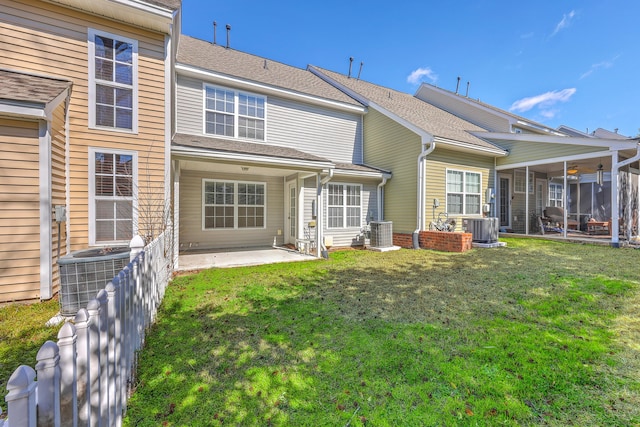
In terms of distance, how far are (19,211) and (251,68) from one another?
29.3 ft

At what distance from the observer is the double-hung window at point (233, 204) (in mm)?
9070

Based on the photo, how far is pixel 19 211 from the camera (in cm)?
439

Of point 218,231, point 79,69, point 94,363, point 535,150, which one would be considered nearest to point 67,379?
point 94,363

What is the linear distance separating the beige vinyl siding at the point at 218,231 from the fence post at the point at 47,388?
321 inches

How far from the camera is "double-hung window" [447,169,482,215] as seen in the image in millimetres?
10602

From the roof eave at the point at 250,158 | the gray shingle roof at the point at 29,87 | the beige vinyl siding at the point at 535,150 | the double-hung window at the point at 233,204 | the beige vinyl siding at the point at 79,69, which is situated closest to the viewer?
the gray shingle roof at the point at 29,87

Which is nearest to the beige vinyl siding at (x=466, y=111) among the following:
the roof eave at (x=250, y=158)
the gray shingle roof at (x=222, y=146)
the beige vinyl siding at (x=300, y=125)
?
the beige vinyl siding at (x=300, y=125)

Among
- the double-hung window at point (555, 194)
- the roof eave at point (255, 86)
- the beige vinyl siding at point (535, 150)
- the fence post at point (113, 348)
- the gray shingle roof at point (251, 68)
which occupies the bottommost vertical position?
the fence post at point (113, 348)

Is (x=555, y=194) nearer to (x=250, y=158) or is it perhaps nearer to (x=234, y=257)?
(x=250, y=158)

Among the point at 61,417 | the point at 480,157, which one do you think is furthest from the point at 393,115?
the point at 61,417

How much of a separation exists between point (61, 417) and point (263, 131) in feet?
31.2

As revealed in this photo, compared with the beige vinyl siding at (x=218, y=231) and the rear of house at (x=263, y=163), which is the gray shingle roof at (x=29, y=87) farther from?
the beige vinyl siding at (x=218, y=231)

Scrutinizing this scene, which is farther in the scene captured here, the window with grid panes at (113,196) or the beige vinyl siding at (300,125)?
the beige vinyl siding at (300,125)

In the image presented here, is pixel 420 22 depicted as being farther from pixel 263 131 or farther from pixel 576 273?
pixel 576 273
